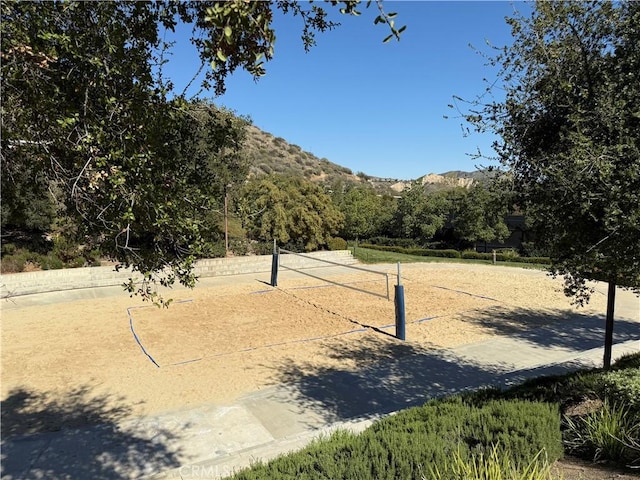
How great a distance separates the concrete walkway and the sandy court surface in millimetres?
519

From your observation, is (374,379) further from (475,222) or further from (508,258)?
(475,222)

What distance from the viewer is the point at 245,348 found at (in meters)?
8.66

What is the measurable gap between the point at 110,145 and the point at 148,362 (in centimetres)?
651

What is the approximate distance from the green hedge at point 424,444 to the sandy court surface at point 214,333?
10.7ft

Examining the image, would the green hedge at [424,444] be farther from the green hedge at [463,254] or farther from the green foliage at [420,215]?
the green foliage at [420,215]

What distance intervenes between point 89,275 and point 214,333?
883cm

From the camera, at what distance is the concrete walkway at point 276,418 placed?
445 centimetres

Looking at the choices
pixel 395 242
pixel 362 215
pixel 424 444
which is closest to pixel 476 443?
pixel 424 444

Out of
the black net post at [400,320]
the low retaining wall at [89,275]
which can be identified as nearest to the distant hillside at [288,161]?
the low retaining wall at [89,275]

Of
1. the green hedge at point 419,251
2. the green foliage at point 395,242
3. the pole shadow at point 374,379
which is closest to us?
the pole shadow at point 374,379

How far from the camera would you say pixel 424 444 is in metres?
3.30

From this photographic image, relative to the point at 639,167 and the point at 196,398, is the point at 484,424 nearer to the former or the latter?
the point at 639,167

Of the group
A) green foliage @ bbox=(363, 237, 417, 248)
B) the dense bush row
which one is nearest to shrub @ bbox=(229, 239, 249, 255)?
green foliage @ bbox=(363, 237, 417, 248)

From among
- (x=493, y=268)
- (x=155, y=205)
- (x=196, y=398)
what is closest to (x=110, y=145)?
(x=155, y=205)
